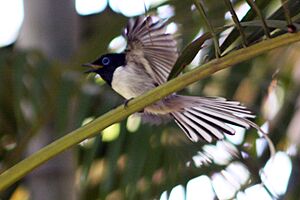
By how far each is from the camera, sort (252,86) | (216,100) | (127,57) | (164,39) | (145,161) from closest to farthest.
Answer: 1. (216,100)
2. (164,39)
3. (127,57)
4. (145,161)
5. (252,86)

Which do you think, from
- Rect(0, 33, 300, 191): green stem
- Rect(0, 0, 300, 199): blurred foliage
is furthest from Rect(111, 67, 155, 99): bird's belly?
Rect(0, 33, 300, 191): green stem

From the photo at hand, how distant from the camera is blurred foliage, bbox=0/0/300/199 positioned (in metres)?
2.12

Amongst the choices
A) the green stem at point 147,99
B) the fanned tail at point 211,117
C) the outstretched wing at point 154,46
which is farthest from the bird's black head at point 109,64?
the green stem at point 147,99

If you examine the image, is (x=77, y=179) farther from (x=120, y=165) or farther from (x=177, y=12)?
(x=177, y=12)

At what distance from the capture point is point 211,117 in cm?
167

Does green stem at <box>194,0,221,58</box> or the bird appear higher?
green stem at <box>194,0,221,58</box>

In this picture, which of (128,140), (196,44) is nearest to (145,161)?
(128,140)

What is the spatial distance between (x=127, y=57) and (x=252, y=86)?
695 mm

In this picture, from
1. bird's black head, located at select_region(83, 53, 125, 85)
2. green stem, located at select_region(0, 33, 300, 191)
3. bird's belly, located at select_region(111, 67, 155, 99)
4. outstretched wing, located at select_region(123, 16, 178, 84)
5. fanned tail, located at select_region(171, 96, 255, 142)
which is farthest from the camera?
bird's black head, located at select_region(83, 53, 125, 85)

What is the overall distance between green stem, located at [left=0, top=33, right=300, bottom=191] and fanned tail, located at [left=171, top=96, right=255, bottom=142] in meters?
0.28

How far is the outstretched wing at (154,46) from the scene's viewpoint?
6.03 feet

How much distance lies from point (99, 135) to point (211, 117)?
704 millimetres

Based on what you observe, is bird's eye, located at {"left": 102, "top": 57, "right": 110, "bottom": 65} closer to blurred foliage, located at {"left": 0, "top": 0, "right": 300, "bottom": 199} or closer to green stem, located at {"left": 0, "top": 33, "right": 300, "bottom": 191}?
blurred foliage, located at {"left": 0, "top": 0, "right": 300, "bottom": 199}

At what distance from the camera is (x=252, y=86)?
8.70 ft
